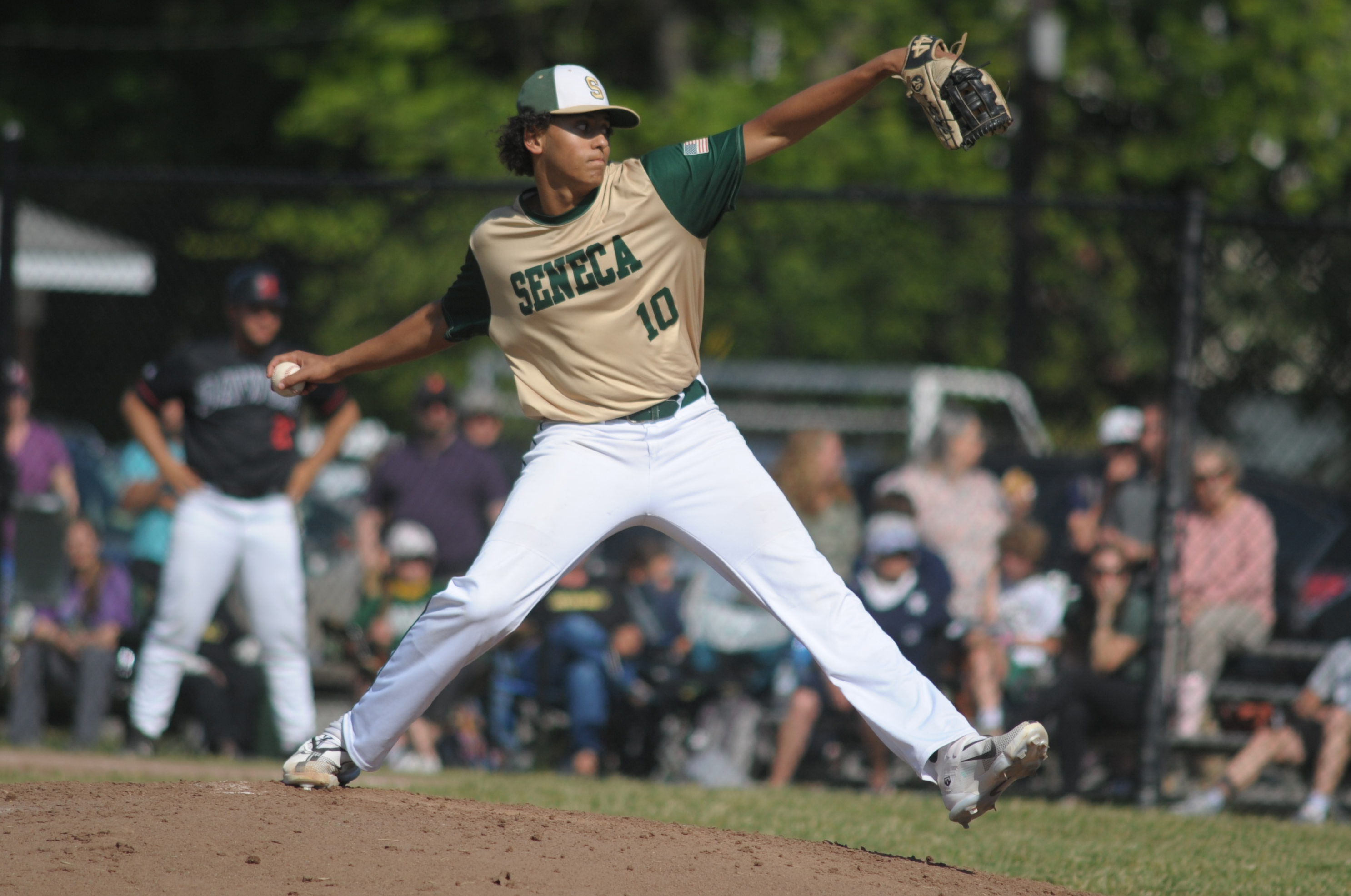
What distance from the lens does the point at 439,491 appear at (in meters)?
8.18

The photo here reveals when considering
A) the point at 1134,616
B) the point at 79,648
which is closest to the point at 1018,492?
the point at 1134,616

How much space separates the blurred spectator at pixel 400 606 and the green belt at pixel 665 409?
360 centimetres

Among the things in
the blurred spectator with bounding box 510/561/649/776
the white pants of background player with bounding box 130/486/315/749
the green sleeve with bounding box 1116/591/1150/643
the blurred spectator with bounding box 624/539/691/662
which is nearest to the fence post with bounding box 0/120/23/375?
the white pants of background player with bounding box 130/486/315/749

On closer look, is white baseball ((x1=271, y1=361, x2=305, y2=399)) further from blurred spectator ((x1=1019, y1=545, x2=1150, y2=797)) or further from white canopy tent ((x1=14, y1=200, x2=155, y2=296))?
white canopy tent ((x1=14, y1=200, x2=155, y2=296))

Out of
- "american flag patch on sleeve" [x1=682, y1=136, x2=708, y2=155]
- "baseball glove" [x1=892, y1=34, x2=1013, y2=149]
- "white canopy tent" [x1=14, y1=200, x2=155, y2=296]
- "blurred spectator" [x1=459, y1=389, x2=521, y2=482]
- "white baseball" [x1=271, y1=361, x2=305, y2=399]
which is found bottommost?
"white baseball" [x1=271, y1=361, x2=305, y2=399]

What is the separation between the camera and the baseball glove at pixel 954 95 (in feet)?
13.4

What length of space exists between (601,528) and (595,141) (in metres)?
1.12

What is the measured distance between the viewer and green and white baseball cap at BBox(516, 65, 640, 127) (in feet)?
14.0

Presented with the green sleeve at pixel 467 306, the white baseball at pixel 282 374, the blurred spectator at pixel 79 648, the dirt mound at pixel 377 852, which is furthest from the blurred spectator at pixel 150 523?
the green sleeve at pixel 467 306

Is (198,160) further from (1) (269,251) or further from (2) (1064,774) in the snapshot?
(2) (1064,774)

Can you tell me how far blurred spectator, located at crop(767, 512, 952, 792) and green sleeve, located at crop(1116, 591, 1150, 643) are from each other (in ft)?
2.82

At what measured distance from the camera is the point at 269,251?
8.91m

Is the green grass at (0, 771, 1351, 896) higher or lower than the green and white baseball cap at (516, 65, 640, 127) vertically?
lower

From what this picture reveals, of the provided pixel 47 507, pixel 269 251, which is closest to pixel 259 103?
pixel 269 251
